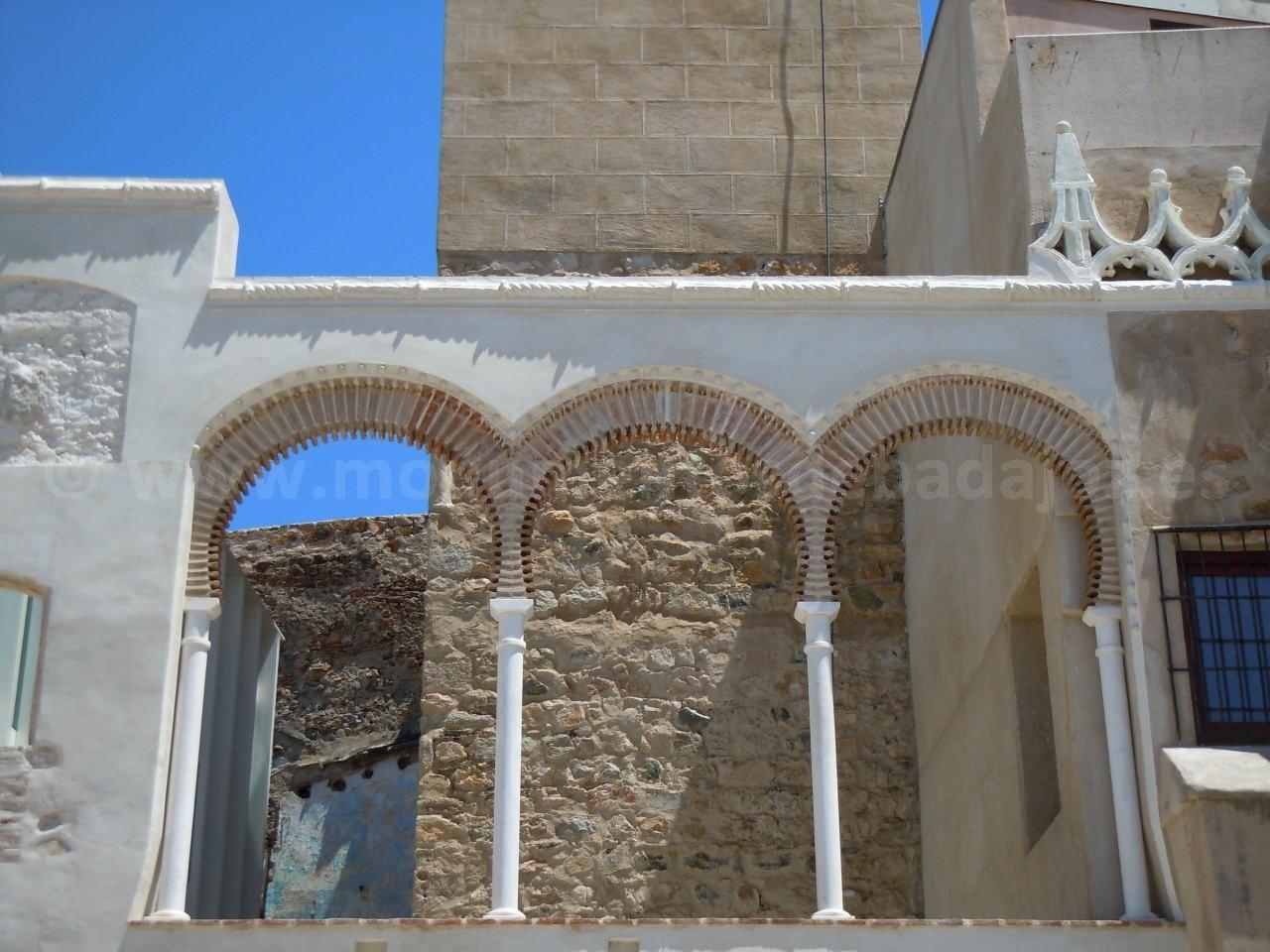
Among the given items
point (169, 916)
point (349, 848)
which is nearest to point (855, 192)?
point (349, 848)

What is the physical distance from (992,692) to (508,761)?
3.38 meters

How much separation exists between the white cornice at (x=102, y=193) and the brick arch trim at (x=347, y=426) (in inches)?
48.3

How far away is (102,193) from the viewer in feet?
35.6

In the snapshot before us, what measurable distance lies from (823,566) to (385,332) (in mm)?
2567

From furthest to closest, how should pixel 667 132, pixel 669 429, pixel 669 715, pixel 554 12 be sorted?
pixel 554 12 → pixel 667 132 → pixel 669 715 → pixel 669 429

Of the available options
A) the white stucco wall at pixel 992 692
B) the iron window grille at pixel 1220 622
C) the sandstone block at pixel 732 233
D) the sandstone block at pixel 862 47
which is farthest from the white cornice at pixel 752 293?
the sandstone block at pixel 862 47

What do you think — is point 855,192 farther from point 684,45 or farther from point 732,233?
point 684,45

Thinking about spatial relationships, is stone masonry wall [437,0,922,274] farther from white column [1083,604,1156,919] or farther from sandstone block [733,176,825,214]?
white column [1083,604,1156,919]

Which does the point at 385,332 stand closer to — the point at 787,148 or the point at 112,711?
the point at 112,711

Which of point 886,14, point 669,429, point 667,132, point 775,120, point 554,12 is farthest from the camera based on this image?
point 886,14

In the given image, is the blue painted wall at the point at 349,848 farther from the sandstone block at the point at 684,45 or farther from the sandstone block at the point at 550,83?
the sandstone block at the point at 684,45

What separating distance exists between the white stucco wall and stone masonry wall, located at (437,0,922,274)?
2303 mm

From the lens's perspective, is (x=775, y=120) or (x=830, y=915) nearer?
(x=830, y=915)

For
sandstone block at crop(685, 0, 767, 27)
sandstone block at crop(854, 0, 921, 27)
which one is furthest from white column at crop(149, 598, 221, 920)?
sandstone block at crop(854, 0, 921, 27)
